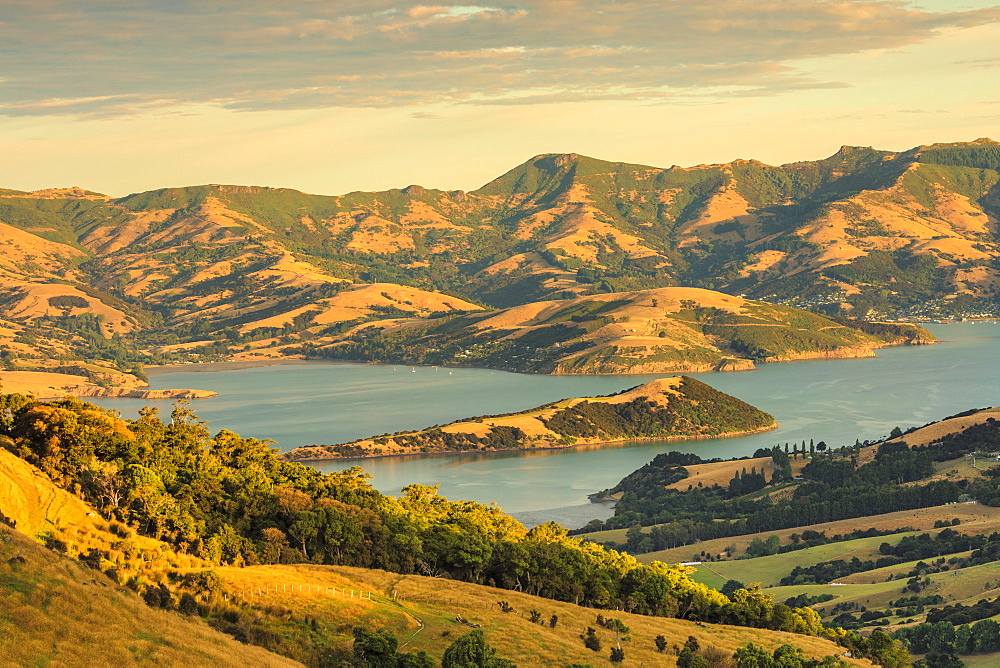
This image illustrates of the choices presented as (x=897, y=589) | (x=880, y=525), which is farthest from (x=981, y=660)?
(x=880, y=525)

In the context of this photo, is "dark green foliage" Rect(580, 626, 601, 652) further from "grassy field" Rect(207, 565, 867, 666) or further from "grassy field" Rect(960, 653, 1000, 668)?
"grassy field" Rect(960, 653, 1000, 668)

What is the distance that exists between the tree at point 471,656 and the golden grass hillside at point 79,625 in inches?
294

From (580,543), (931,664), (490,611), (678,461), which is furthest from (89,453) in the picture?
(678,461)

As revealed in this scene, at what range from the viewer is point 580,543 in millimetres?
85438

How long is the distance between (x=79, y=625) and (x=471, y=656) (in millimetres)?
14781

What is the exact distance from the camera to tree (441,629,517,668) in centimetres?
4141

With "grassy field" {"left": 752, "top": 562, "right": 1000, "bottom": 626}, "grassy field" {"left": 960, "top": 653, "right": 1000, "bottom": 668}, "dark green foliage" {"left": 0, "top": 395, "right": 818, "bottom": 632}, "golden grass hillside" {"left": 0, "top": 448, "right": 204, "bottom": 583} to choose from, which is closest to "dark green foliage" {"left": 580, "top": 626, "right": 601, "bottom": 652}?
"dark green foliage" {"left": 0, "top": 395, "right": 818, "bottom": 632}

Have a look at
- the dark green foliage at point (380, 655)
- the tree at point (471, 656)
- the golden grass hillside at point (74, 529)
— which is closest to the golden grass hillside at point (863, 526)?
the golden grass hillside at point (74, 529)

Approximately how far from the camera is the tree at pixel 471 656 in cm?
4141

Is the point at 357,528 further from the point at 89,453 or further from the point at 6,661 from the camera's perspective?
the point at 6,661

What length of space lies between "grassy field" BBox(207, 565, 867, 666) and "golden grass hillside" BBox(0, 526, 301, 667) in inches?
429

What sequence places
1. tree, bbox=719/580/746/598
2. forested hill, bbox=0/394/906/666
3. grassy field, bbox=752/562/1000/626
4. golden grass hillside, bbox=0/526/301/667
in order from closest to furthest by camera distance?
golden grass hillside, bbox=0/526/301/667 → forested hill, bbox=0/394/906/666 → grassy field, bbox=752/562/1000/626 → tree, bbox=719/580/746/598

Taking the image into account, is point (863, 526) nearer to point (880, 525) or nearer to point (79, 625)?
point (880, 525)

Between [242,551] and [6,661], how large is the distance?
31.4 metres
